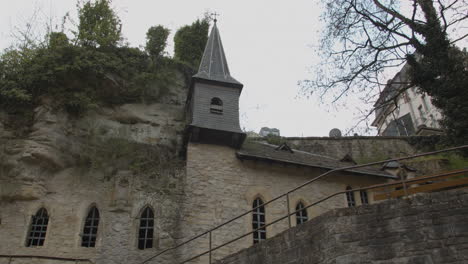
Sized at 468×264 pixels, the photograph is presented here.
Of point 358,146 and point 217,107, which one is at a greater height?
point 358,146

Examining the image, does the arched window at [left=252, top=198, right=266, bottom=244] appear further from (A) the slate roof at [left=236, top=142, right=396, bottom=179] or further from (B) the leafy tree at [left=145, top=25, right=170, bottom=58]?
(B) the leafy tree at [left=145, top=25, right=170, bottom=58]

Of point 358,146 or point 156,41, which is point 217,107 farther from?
point 358,146

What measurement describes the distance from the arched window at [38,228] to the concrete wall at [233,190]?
413cm

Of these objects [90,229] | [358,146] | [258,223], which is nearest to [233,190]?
[258,223]

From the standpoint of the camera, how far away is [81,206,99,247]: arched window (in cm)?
1312

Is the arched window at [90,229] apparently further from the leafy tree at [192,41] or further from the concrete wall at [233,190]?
the leafy tree at [192,41]

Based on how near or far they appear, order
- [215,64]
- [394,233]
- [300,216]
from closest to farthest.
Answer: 1. [394,233]
2. [300,216]
3. [215,64]

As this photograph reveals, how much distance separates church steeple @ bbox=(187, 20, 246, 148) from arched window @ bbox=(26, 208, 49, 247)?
17.8 ft

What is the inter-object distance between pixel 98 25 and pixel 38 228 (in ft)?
28.4

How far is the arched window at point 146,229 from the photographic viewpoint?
13.5m

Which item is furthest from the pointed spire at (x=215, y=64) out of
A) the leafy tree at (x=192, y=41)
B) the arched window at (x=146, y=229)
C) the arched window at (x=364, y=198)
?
the arched window at (x=364, y=198)

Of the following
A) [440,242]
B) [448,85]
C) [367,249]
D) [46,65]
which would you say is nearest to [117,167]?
[46,65]

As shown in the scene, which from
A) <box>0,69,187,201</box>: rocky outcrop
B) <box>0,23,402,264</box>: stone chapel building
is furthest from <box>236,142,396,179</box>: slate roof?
<box>0,69,187,201</box>: rocky outcrop

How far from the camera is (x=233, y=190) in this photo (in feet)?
A: 48.9
